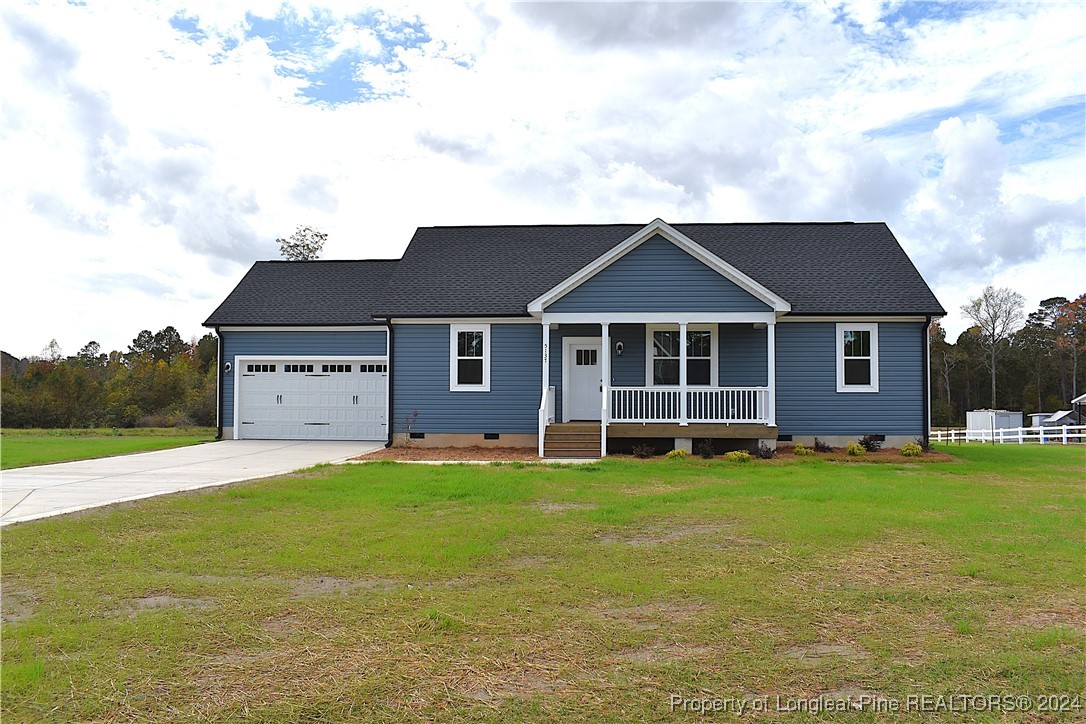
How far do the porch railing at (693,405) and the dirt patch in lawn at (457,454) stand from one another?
2.46 m

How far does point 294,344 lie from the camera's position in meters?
22.8

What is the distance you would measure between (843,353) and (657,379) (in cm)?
478

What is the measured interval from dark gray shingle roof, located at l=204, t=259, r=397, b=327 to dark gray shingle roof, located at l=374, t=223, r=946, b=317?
113cm

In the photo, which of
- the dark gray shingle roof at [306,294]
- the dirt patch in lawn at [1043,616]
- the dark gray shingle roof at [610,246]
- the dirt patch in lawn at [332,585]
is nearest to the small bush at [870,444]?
the dark gray shingle roof at [610,246]

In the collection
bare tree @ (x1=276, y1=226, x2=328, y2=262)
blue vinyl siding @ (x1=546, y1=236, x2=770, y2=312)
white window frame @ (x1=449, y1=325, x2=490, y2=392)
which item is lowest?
white window frame @ (x1=449, y1=325, x2=490, y2=392)

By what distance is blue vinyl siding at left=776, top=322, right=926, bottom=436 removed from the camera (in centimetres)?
1942

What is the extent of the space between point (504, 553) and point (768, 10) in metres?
11.4

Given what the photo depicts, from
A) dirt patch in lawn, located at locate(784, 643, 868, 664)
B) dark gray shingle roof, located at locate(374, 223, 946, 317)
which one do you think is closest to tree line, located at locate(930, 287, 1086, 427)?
dark gray shingle roof, located at locate(374, 223, 946, 317)

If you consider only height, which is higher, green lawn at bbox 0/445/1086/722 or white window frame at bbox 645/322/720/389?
white window frame at bbox 645/322/720/389

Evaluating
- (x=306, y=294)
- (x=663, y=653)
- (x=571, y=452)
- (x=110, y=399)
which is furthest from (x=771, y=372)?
(x=110, y=399)

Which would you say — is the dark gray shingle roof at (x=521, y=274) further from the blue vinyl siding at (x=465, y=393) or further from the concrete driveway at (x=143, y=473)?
the concrete driveway at (x=143, y=473)

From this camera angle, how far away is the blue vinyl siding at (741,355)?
19.7m

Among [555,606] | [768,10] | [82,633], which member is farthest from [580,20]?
[82,633]

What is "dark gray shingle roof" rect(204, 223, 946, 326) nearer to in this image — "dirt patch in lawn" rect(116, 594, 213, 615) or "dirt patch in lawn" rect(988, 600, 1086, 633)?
"dirt patch in lawn" rect(988, 600, 1086, 633)
